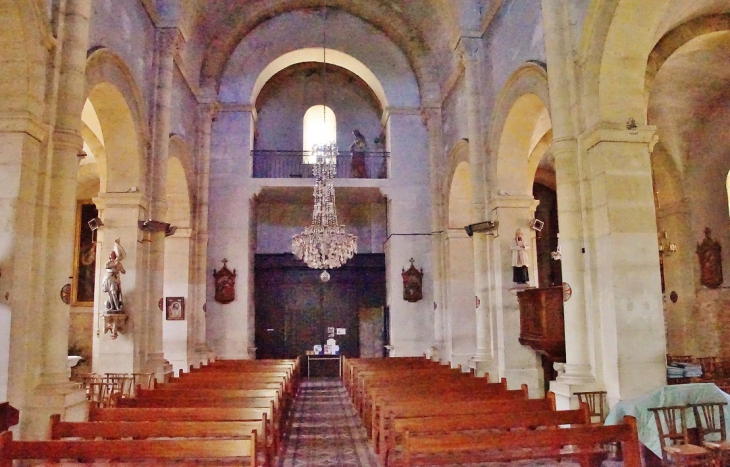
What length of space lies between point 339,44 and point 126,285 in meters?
10.9

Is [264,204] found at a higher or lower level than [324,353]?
higher

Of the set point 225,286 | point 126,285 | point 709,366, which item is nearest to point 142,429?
point 126,285

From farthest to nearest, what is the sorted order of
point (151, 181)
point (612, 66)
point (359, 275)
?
point (359, 275) → point (151, 181) → point (612, 66)

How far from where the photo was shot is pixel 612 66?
8320mm

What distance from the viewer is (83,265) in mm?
17672

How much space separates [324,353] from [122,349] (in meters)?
8.99

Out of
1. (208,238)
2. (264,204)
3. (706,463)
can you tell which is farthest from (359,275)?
(706,463)

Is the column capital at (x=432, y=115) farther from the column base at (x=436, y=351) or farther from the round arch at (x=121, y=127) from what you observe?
the round arch at (x=121, y=127)

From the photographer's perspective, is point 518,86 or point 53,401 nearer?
point 53,401

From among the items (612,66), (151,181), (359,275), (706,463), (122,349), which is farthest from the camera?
(359,275)

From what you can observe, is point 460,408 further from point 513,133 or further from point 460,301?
point 460,301

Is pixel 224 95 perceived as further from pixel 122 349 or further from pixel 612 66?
pixel 612 66

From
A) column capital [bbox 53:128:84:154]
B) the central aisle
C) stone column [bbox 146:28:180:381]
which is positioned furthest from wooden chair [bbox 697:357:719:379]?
column capital [bbox 53:128:84:154]

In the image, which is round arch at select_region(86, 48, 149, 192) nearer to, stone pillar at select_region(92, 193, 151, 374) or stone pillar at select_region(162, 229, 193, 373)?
stone pillar at select_region(92, 193, 151, 374)
